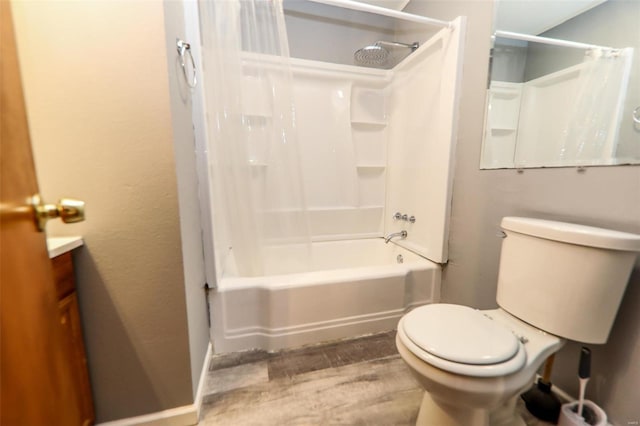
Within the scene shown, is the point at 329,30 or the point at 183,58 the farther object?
the point at 329,30

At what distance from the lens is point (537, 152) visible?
50.0 inches

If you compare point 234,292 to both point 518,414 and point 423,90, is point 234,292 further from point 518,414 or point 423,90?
point 423,90

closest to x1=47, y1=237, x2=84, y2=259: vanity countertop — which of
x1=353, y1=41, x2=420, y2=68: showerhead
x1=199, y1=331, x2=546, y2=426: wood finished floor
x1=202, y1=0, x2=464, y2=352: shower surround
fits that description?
x1=202, y1=0, x2=464, y2=352: shower surround

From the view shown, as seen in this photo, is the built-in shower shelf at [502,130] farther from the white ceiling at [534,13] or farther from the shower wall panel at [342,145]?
the shower wall panel at [342,145]

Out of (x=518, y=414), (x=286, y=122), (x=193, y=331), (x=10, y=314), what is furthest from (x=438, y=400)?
(x=286, y=122)

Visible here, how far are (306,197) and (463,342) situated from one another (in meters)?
1.26

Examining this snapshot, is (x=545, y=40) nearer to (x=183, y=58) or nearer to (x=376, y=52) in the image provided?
(x=376, y=52)

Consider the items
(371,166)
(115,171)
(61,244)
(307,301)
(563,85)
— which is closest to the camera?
(61,244)

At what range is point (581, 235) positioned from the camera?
0.91m

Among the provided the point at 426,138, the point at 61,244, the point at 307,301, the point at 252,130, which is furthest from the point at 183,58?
the point at 426,138

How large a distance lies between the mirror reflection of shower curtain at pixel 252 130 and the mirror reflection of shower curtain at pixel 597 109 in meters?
1.34

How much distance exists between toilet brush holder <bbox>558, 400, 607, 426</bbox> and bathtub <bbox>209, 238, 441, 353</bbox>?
844 millimetres

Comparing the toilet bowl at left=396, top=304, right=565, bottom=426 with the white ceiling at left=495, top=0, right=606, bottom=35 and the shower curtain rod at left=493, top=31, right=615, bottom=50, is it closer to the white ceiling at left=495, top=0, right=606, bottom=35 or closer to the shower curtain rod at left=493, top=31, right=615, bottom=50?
the shower curtain rod at left=493, top=31, right=615, bottom=50

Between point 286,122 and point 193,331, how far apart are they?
3.91 ft
